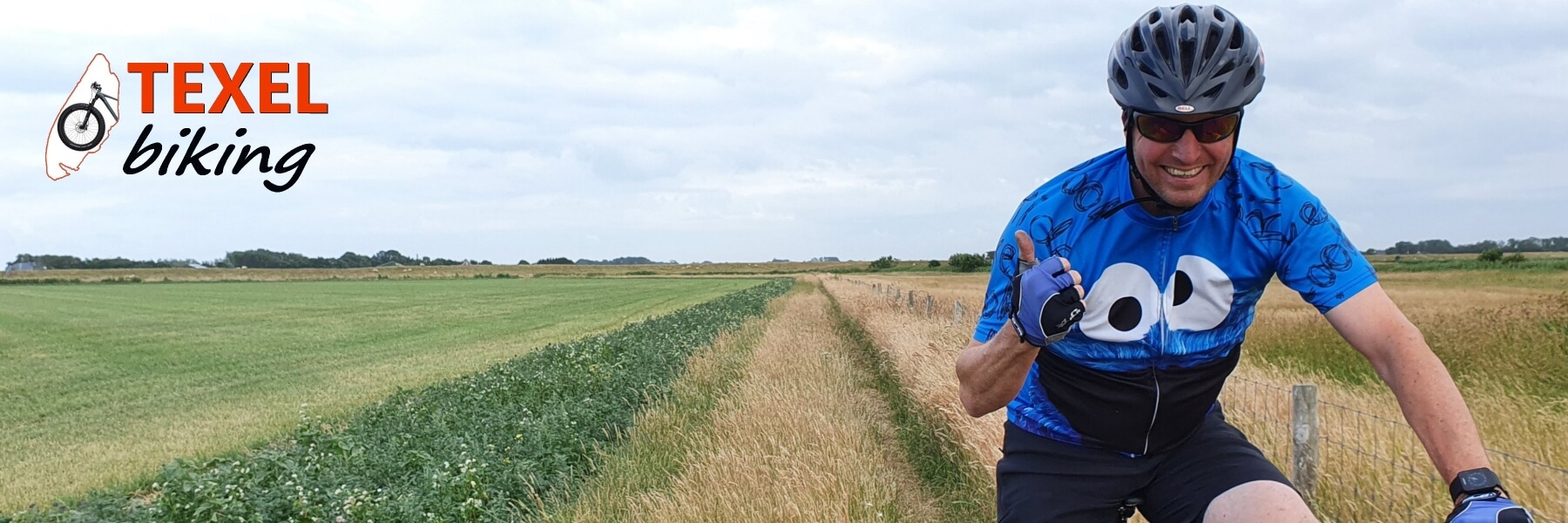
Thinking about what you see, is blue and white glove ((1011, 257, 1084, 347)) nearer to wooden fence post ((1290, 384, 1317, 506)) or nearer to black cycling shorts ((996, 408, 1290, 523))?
black cycling shorts ((996, 408, 1290, 523))

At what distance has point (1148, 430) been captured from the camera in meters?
2.60

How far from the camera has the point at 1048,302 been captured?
7.27 feet

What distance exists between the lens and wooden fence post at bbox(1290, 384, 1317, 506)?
4445 millimetres

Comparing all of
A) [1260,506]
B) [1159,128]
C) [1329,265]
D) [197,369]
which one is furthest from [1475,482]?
[197,369]

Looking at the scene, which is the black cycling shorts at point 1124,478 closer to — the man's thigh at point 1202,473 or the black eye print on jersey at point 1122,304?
the man's thigh at point 1202,473

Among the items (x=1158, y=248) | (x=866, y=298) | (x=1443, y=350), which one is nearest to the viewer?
(x=1158, y=248)

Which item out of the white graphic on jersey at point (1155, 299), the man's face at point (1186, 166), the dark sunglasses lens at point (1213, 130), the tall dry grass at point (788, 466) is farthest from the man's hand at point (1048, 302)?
→ the tall dry grass at point (788, 466)

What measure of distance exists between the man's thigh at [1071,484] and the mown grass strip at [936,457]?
3161mm

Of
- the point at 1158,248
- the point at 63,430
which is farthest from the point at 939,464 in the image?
the point at 63,430

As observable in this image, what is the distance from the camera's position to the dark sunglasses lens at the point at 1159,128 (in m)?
2.39

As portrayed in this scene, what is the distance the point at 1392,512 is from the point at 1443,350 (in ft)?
27.3

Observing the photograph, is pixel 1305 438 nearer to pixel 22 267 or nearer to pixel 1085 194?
pixel 1085 194

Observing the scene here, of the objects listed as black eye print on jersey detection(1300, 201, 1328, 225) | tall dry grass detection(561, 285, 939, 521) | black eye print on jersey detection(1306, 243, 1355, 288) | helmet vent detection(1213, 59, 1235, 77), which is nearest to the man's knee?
black eye print on jersey detection(1306, 243, 1355, 288)

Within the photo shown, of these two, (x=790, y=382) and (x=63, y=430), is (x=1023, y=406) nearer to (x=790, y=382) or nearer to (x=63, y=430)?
(x=790, y=382)
